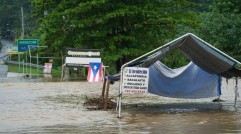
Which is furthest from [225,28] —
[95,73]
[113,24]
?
[95,73]

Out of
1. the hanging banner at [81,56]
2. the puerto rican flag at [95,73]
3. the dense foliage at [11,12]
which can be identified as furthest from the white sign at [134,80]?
the dense foliage at [11,12]

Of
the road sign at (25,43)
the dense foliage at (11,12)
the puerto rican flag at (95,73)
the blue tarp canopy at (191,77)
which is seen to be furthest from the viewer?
Answer: the dense foliage at (11,12)

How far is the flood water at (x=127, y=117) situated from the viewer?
41.0ft

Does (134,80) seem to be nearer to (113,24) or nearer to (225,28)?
(113,24)

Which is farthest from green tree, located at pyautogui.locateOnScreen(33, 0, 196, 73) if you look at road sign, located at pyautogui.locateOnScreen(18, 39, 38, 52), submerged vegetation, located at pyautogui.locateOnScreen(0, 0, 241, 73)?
road sign, located at pyautogui.locateOnScreen(18, 39, 38, 52)

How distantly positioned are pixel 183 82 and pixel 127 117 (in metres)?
4.27

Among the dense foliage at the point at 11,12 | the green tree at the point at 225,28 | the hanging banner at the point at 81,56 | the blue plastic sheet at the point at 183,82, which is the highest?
the dense foliage at the point at 11,12

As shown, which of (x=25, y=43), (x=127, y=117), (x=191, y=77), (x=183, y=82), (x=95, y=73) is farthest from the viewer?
(x=25, y=43)

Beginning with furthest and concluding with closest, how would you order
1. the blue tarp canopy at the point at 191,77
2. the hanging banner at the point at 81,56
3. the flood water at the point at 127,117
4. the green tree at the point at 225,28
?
1. the green tree at the point at 225,28
2. the hanging banner at the point at 81,56
3. the blue tarp canopy at the point at 191,77
4. the flood water at the point at 127,117

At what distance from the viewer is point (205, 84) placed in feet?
62.2

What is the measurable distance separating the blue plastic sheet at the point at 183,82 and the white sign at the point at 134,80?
3.11 m

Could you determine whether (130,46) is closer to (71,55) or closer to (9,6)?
(71,55)

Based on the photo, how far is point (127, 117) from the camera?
14.9 m

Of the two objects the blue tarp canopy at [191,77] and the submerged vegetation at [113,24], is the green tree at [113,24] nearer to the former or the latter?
the submerged vegetation at [113,24]
